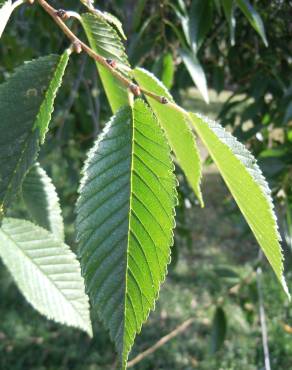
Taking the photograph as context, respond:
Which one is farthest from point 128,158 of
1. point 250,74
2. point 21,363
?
point 21,363

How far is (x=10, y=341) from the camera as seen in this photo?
2816mm

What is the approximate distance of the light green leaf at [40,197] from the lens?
0.85 meters

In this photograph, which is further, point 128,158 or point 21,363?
point 21,363

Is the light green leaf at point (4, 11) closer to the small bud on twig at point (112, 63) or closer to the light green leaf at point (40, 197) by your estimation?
the small bud on twig at point (112, 63)

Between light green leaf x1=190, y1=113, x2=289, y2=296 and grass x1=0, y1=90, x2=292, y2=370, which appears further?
grass x1=0, y1=90, x2=292, y2=370

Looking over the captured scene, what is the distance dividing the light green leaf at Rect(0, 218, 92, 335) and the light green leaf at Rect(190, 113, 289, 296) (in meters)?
0.35

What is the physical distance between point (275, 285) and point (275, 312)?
29 centimetres

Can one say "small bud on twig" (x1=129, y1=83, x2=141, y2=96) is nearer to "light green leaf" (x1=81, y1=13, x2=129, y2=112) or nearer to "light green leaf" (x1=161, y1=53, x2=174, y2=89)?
"light green leaf" (x1=81, y1=13, x2=129, y2=112)

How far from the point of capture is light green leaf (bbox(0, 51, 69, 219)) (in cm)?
55

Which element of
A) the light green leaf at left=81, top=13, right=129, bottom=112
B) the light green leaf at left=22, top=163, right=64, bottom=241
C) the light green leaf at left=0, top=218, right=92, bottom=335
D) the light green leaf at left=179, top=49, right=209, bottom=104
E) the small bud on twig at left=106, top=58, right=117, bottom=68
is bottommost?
the light green leaf at left=0, top=218, right=92, bottom=335

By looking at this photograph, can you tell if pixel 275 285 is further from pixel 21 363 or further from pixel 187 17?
pixel 187 17

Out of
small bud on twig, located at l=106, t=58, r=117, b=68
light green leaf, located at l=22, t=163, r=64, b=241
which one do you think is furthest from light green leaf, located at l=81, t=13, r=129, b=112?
light green leaf, located at l=22, t=163, r=64, b=241

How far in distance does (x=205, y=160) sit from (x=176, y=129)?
83 cm

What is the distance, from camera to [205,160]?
1.41 m
